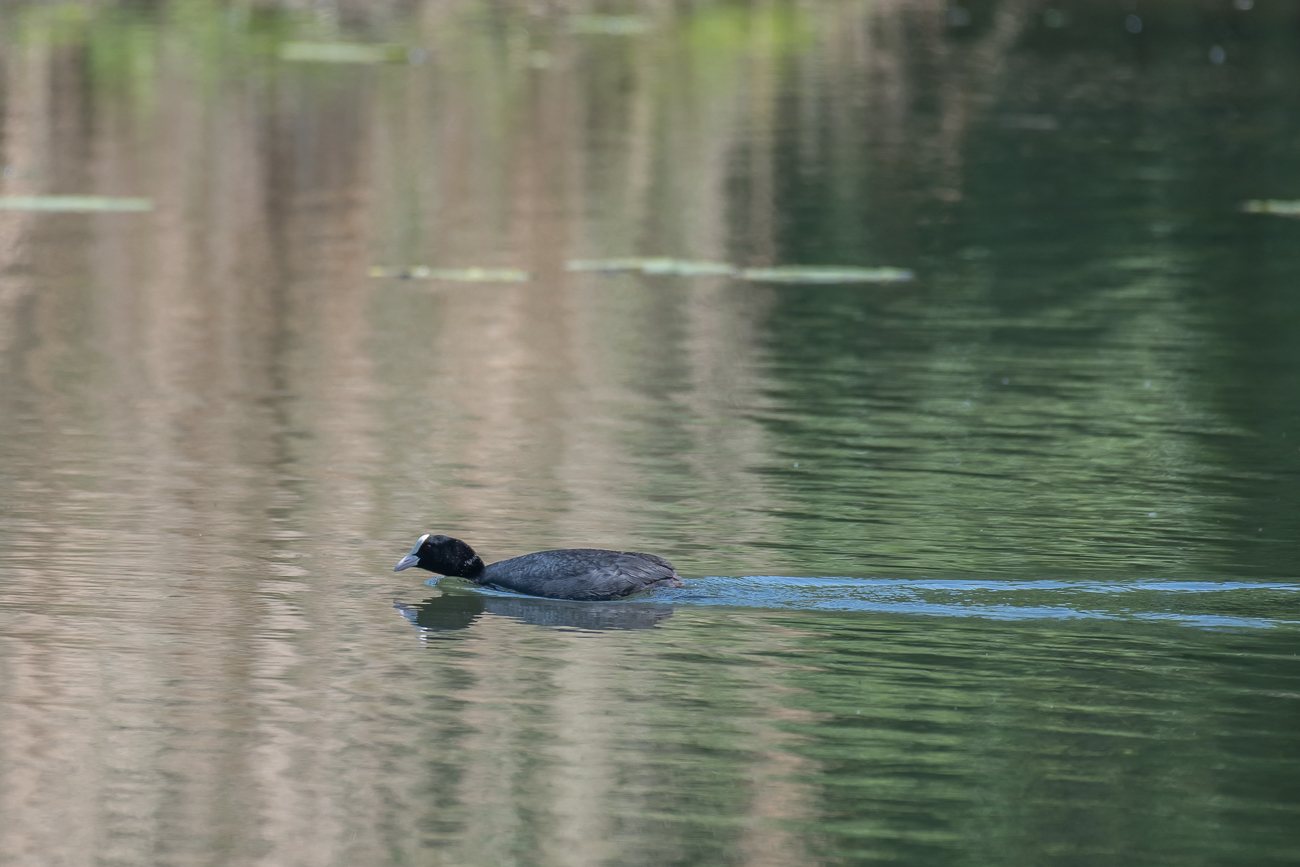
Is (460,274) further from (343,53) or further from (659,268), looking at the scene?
(343,53)

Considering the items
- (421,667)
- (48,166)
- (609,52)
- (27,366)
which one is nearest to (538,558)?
(421,667)

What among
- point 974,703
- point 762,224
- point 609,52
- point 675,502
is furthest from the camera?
point 609,52

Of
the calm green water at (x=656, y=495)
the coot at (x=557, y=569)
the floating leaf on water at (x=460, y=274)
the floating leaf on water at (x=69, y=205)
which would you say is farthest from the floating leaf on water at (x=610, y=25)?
the coot at (x=557, y=569)

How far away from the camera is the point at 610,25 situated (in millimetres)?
55406

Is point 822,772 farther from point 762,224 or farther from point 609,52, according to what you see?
point 609,52

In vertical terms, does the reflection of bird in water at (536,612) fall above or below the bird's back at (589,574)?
below

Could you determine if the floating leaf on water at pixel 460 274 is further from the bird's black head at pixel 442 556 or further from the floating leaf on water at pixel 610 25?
the floating leaf on water at pixel 610 25

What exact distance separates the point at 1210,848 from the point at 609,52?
134 ft

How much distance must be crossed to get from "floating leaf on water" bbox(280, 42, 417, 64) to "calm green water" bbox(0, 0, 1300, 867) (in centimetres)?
1060

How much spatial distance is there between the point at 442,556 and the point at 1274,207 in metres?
17.0

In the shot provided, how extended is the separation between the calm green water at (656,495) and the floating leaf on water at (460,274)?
8.8 inches

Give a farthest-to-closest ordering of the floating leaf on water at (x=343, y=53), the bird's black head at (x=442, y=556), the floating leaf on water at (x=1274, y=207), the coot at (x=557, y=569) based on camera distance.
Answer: the floating leaf on water at (x=343, y=53) < the floating leaf on water at (x=1274, y=207) < the bird's black head at (x=442, y=556) < the coot at (x=557, y=569)

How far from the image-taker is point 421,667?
1052 centimetres

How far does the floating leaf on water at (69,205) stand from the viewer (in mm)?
25609
